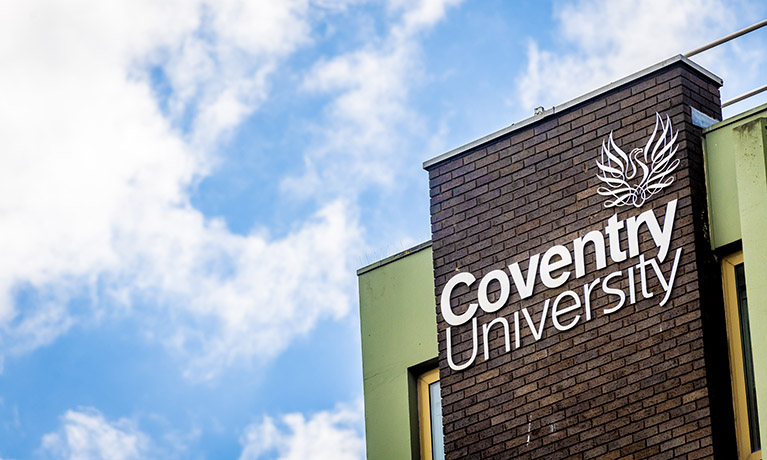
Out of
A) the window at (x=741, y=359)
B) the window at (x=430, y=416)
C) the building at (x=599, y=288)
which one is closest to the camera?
the window at (x=741, y=359)

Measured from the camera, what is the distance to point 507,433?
1611cm

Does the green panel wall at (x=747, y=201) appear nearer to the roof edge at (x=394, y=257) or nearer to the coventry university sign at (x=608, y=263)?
the coventry university sign at (x=608, y=263)

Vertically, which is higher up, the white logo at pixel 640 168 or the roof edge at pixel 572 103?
the roof edge at pixel 572 103

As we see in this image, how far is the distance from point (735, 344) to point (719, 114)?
246 centimetres

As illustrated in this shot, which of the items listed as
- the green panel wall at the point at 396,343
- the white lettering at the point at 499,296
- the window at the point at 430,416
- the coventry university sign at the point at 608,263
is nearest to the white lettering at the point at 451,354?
the coventry university sign at the point at 608,263

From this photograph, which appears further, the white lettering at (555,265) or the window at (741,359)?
the white lettering at (555,265)

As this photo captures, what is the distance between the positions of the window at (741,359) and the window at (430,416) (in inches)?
137

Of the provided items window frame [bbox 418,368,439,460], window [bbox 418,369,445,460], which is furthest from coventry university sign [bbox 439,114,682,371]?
window frame [bbox 418,368,439,460]

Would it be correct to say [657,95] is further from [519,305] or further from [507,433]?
[507,433]

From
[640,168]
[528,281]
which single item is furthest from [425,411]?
[640,168]

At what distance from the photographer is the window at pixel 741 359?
1478cm

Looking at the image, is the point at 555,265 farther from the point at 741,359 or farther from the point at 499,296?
the point at 741,359

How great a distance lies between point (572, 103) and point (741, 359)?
3.23m

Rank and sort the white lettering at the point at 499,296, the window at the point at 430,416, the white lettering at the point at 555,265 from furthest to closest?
the window at the point at 430,416, the white lettering at the point at 499,296, the white lettering at the point at 555,265
